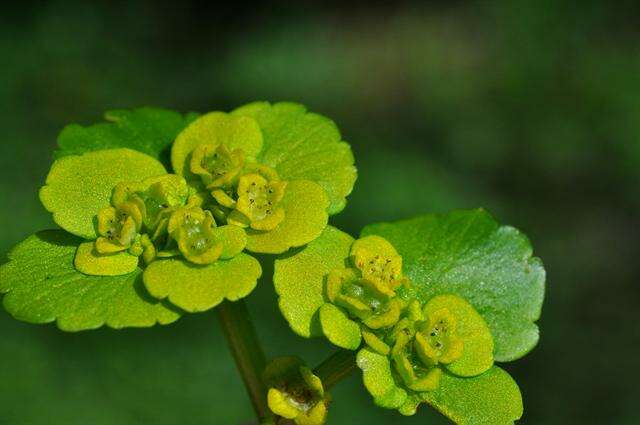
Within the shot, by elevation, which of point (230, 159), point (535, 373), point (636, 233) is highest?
point (230, 159)

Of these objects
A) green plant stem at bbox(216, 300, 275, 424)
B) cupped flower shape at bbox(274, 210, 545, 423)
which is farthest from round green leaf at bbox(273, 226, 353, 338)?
green plant stem at bbox(216, 300, 275, 424)

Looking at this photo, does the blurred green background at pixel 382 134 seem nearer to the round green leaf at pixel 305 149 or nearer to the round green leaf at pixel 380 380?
the round green leaf at pixel 305 149

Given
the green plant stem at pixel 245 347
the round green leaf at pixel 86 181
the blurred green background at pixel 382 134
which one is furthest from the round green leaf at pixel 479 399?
the blurred green background at pixel 382 134

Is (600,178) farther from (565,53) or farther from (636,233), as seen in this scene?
(565,53)

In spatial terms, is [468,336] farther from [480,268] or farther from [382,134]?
[382,134]

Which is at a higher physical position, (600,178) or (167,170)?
(167,170)

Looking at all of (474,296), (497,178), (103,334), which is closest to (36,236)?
(474,296)

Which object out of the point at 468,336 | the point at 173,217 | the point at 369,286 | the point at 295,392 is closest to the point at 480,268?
the point at 468,336
